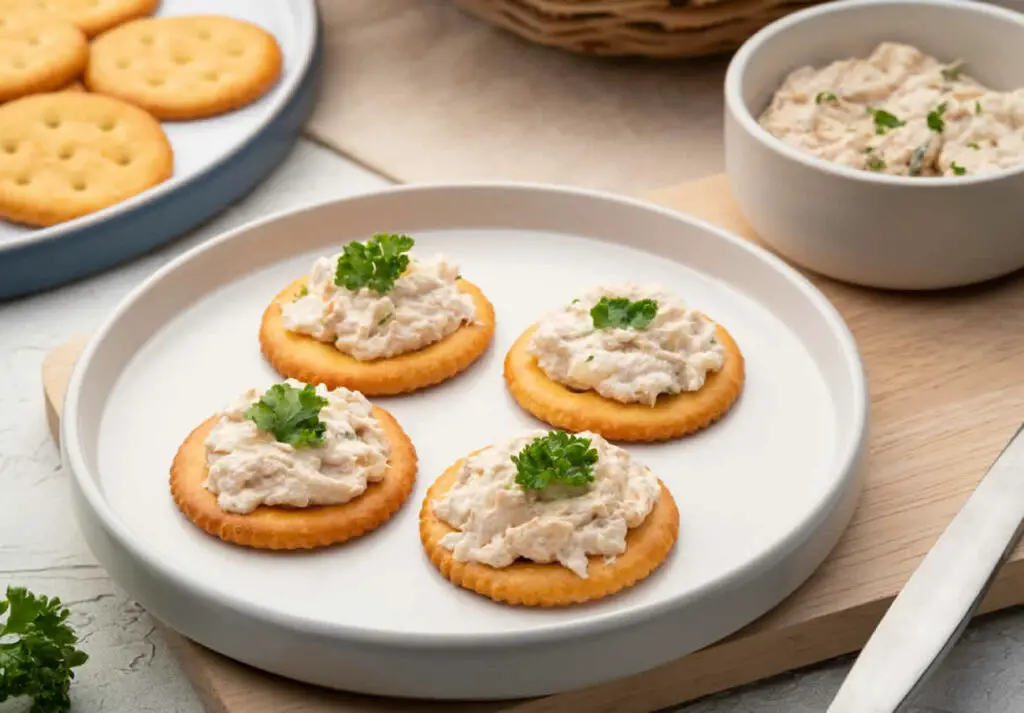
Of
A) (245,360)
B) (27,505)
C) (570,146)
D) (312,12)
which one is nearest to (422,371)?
(245,360)

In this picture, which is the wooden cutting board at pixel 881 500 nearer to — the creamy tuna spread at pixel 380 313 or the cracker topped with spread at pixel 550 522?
the cracker topped with spread at pixel 550 522

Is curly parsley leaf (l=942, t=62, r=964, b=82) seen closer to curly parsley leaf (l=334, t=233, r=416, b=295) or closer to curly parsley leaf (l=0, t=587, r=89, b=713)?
curly parsley leaf (l=334, t=233, r=416, b=295)

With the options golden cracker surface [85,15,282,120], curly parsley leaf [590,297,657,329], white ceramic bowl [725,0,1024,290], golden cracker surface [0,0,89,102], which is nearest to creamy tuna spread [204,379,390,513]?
curly parsley leaf [590,297,657,329]

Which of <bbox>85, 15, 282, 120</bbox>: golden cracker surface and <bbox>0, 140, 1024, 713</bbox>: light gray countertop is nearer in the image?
<bbox>0, 140, 1024, 713</bbox>: light gray countertop

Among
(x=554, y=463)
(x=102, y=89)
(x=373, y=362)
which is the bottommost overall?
(x=102, y=89)

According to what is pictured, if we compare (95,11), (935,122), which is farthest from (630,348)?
(95,11)

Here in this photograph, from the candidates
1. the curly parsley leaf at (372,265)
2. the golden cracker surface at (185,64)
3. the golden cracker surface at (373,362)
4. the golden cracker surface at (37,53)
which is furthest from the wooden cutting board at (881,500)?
the golden cracker surface at (37,53)

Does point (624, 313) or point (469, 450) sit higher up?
point (624, 313)

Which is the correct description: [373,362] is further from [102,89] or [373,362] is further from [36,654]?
[102,89]
